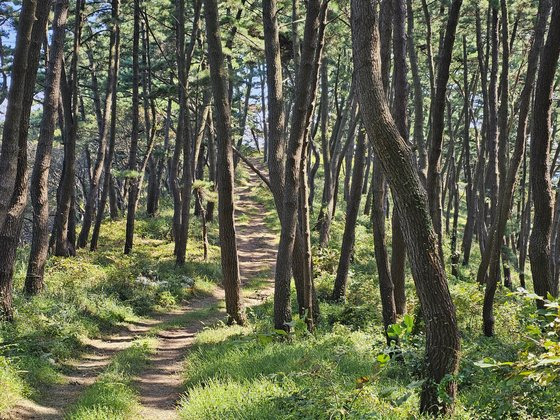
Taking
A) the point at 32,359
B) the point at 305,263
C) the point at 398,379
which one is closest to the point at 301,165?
the point at 305,263

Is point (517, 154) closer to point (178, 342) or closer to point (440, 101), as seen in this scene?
point (440, 101)

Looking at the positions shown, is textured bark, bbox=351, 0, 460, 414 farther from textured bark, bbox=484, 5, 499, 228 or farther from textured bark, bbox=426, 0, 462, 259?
textured bark, bbox=484, 5, 499, 228

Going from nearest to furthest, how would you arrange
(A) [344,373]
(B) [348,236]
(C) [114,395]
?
(C) [114,395], (A) [344,373], (B) [348,236]

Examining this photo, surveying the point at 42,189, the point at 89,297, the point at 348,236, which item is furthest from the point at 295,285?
the point at 42,189

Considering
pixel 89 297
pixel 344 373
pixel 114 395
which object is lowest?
pixel 114 395

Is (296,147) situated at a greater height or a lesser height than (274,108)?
lesser

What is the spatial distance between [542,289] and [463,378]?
11.1ft

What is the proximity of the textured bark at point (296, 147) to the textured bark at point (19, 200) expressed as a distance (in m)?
4.18

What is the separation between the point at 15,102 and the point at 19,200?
290cm

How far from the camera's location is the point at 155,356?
8.50 m

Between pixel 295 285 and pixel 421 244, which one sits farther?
pixel 295 285

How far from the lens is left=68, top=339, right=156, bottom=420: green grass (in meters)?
5.44

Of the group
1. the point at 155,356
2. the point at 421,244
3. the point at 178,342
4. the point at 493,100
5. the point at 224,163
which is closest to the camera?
the point at 421,244

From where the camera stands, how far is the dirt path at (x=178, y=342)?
6.28 metres
